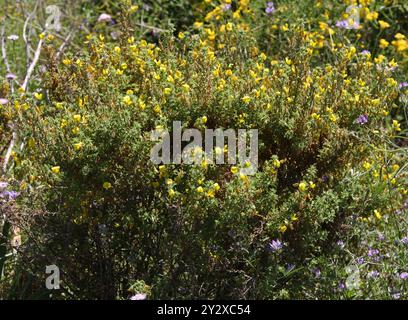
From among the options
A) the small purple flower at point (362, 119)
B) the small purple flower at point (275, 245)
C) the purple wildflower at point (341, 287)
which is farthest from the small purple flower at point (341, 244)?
the small purple flower at point (362, 119)

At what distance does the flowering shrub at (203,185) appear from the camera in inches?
109

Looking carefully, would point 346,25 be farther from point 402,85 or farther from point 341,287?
point 341,287

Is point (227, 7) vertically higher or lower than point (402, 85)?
higher

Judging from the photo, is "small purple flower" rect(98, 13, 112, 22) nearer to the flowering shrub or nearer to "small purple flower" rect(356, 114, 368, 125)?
the flowering shrub

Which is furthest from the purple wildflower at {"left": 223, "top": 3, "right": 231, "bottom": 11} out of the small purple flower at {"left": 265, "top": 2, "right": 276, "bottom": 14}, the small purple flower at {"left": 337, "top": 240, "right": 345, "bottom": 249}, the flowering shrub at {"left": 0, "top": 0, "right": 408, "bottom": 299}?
the small purple flower at {"left": 337, "top": 240, "right": 345, "bottom": 249}

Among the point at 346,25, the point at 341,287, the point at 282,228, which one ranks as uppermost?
the point at 346,25

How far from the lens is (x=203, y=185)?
2.73 meters

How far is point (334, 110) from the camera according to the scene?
10.2 ft

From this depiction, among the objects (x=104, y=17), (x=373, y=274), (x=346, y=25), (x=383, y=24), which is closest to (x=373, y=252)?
(x=373, y=274)

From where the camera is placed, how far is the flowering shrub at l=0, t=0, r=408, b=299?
2.78 m

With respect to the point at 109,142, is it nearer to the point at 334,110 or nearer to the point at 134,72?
the point at 134,72

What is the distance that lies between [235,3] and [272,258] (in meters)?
2.96

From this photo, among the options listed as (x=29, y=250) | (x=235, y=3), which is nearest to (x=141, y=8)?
(x=235, y=3)

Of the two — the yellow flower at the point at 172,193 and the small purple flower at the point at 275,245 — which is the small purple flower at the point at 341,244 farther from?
the yellow flower at the point at 172,193
